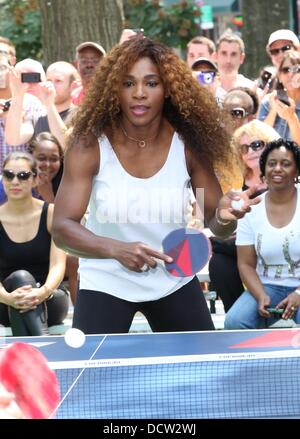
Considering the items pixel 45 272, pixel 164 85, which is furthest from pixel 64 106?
pixel 164 85

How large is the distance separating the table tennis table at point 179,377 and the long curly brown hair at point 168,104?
91 centimetres

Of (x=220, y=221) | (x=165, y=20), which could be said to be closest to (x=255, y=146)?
(x=220, y=221)

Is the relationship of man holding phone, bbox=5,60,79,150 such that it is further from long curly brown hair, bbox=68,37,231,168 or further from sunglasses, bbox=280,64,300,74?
long curly brown hair, bbox=68,37,231,168

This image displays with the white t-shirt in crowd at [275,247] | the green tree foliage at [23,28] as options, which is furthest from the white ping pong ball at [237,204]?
the green tree foliage at [23,28]

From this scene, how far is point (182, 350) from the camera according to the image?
4.37 m

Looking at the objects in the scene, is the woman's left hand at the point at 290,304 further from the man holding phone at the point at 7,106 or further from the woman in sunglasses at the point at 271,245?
the man holding phone at the point at 7,106

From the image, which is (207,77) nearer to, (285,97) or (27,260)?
(285,97)

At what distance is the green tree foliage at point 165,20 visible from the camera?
1697 cm

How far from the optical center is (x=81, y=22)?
11.4 metres

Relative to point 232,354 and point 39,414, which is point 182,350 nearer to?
point 232,354

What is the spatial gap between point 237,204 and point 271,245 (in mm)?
2077

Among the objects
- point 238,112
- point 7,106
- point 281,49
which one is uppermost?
point 281,49

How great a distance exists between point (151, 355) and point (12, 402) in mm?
648

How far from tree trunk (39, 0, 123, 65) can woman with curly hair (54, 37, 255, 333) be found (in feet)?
21.5
